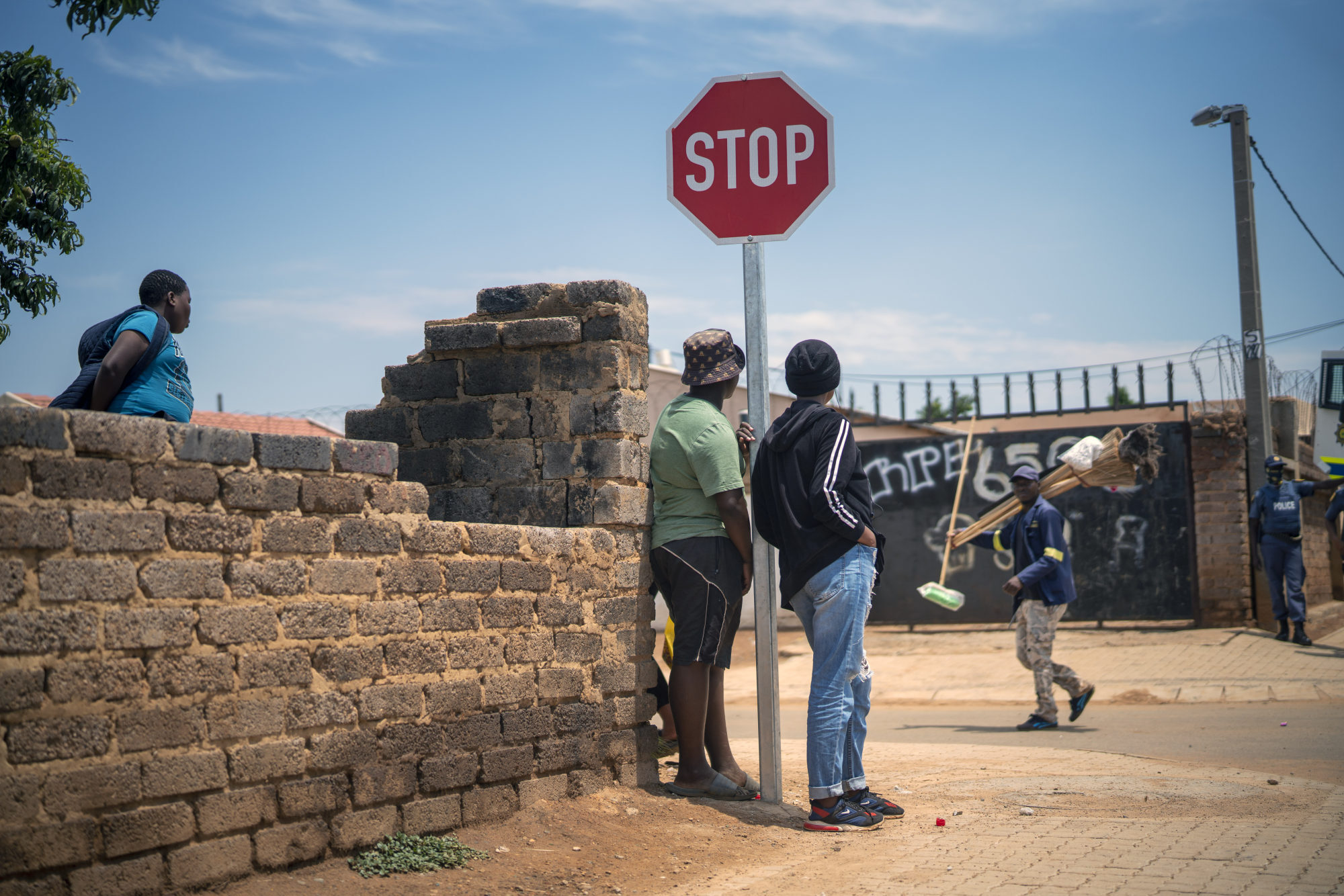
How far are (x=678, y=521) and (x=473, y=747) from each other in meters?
1.45

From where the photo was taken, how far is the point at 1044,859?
14.1 feet

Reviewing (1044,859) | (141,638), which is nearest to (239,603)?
(141,638)

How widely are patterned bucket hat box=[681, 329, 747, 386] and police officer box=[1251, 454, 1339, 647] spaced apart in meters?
9.22

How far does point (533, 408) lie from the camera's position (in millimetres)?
5664

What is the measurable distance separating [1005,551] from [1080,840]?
8.49 metres

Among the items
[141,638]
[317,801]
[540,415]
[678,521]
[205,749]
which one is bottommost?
[317,801]

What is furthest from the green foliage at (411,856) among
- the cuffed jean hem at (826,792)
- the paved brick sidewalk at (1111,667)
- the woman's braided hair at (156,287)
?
the paved brick sidewalk at (1111,667)

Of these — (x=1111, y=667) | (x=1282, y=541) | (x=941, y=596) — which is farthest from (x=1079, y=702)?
(x=1282, y=541)

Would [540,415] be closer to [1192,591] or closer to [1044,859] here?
[1044,859]

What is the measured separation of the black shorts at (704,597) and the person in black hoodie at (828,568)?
0.85 ft

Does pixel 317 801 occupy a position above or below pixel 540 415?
below

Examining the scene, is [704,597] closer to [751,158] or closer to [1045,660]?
[751,158]

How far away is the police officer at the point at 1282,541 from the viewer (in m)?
12.2

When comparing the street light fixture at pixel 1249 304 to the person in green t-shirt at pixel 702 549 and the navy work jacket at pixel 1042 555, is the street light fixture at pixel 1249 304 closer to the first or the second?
the navy work jacket at pixel 1042 555
